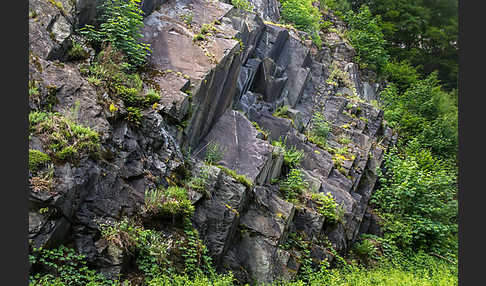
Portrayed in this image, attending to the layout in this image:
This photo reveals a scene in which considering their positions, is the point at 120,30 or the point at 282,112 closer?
the point at 120,30

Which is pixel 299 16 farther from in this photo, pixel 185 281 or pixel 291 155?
pixel 185 281

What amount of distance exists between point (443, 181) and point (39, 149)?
12.9m

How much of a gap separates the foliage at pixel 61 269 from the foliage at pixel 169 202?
1.39 meters

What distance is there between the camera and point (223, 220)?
7.03 meters

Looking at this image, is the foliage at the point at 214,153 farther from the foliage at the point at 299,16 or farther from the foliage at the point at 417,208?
the foliage at the point at 299,16

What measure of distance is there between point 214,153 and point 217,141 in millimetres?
460

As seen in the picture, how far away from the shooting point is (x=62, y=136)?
17.7 ft

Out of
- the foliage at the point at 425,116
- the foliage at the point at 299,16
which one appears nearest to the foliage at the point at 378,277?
the foliage at the point at 425,116

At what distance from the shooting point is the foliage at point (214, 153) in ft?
27.1

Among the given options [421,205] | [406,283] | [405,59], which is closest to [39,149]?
[406,283]

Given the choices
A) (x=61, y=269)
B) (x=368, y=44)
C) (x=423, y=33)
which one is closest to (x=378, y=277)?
(x=61, y=269)

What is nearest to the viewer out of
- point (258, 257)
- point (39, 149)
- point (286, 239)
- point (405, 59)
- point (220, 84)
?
point (39, 149)

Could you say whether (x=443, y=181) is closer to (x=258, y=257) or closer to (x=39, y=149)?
(x=258, y=257)

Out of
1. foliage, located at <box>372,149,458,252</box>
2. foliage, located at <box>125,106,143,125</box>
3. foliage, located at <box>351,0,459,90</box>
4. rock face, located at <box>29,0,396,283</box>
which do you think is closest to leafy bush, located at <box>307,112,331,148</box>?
rock face, located at <box>29,0,396,283</box>
